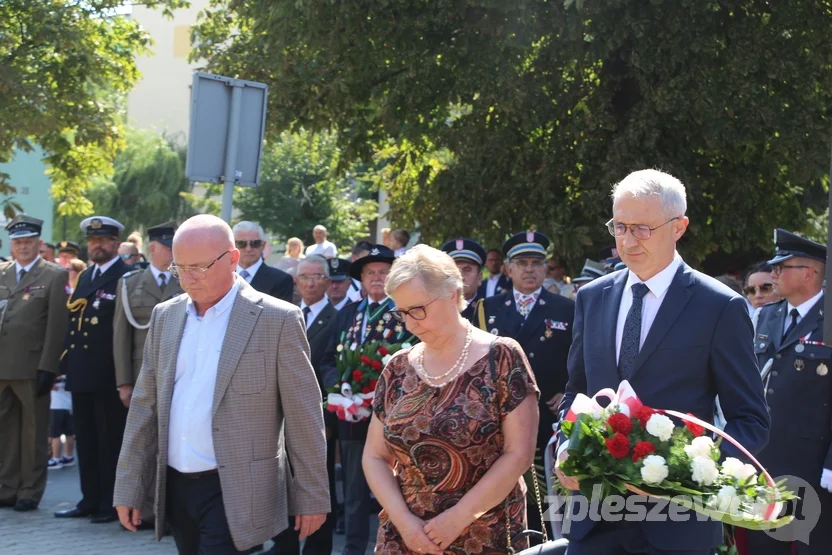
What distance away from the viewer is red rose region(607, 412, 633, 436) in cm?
372

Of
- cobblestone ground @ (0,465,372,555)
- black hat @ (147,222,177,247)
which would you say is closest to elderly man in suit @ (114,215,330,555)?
cobblestone ground @ (0,465,372,555)

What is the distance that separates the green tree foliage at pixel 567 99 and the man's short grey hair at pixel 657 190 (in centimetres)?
745

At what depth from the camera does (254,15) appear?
43.9 feet

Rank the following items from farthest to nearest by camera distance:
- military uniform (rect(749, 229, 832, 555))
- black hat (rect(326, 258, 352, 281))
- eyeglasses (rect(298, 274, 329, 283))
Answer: black hat (rect(326, 258, 352, 281))
eyeglasses (rect(298, 274, 329, 283))
military uniform (rect(749, 229, 832, 555))

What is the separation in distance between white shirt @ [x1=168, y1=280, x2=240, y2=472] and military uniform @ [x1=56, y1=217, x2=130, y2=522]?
15.9ft

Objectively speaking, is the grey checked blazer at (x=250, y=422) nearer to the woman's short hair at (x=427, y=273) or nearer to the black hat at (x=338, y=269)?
the woman's short hair at (x=427, y=273)

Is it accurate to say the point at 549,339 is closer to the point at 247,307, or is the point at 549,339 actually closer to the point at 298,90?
the point at 247,307

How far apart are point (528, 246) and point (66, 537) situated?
4.55 metres

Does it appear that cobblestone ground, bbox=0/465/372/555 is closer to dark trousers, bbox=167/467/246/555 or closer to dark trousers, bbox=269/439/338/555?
dark trousers, bbox=269/439/338/555

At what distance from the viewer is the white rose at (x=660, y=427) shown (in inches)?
145

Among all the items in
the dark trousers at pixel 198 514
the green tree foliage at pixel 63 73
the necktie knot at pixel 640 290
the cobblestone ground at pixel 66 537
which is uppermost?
the green tree foliage at pixel 63 73

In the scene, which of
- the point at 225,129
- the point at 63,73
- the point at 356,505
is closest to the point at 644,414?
the point at 356,505

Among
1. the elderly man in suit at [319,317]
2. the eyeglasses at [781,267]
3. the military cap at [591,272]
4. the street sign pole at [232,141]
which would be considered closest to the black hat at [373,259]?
the elderly man in suit at [319,317]

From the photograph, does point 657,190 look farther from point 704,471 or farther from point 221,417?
point 221,417
